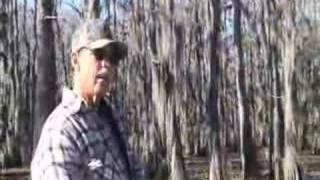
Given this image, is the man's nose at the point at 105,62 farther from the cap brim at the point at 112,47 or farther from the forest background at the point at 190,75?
the forest background at the point at 190,75

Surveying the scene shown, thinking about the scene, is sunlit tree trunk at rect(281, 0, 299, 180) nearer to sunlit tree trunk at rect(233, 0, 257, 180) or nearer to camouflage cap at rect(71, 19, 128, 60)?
sunlit tree trunk at rect(233, 0, 257, 180)

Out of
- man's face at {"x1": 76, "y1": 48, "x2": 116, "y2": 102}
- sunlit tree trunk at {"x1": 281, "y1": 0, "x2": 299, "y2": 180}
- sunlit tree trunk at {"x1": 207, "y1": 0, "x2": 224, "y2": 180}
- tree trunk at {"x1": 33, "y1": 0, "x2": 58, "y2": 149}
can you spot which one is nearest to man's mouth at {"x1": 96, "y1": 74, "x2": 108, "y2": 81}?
man's face at {"x1": 76, "y1": 48, "x2": 116, "y2": 102}

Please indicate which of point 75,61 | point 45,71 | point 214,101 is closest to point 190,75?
point 214,101

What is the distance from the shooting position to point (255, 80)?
90.7 feet

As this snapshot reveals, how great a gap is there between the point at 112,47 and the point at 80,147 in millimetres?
316

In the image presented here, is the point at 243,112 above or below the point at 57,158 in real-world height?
below

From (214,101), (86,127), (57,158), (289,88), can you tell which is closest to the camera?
(57,158)

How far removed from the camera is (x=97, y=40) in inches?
89.4

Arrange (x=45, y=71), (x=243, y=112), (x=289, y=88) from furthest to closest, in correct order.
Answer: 1. (x=243, y=112)
2. (x=289, y=88)
3. (x=45, y=71)

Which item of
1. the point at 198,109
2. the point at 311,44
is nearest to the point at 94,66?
the point at 311,44

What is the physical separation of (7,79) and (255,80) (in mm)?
8915

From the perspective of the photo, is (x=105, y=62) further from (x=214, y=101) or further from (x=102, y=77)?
(x=214, y=101)

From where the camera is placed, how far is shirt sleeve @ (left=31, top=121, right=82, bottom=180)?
2152 millimetres

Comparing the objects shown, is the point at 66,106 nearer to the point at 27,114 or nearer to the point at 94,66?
the point at 94,66
